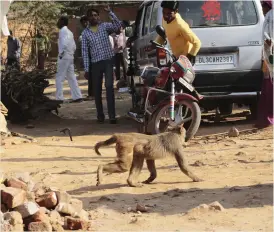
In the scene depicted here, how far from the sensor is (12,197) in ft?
16.3

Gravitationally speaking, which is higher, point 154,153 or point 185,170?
point 154,153

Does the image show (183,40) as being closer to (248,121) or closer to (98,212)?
(248,121)

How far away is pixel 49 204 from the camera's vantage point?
521 centimetres

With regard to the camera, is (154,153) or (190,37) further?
(190,37)

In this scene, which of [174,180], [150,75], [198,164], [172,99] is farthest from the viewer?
[150,75]

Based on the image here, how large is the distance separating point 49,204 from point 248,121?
5919mm

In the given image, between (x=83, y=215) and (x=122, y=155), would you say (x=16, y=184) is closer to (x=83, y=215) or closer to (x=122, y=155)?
(x=83, y=215)

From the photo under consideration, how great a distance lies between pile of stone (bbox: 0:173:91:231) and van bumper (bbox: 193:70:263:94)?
4583 millimetres

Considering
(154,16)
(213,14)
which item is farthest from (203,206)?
(154,16)

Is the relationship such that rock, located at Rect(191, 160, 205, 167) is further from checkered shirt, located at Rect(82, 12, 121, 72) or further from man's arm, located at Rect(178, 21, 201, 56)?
checkered shirt, located at Rect(82, 12, 121, 72)

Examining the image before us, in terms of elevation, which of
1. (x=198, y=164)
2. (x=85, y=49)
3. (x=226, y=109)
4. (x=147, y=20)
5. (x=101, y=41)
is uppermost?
(x=147, y=20)

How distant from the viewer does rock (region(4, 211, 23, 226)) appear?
4652mm

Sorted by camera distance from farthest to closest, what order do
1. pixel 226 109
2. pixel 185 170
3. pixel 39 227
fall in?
1. pixel 226 109
2. pixel 185 170
3. pixel 39 227

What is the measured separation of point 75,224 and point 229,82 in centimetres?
525
